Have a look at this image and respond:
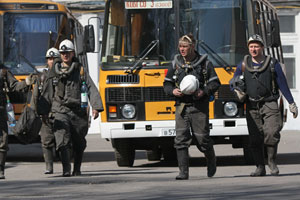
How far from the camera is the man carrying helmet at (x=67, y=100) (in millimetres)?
13323

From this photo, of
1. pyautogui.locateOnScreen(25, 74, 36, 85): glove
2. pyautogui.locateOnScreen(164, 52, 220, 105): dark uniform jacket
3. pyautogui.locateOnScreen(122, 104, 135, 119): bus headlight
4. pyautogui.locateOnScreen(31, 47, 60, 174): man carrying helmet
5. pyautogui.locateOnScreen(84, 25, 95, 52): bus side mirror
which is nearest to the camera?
pyautogui.locateOnScreen(164, 52, 220, 105): dark uniform jacket

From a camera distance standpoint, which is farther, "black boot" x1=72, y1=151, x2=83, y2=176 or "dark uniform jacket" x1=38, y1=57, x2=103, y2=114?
"black boot" x1=72, y1=151, x2=83, y2=176

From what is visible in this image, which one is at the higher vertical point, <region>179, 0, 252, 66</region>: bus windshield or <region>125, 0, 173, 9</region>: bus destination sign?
<region>125, 0, 173, 9</region>: bus destination sign

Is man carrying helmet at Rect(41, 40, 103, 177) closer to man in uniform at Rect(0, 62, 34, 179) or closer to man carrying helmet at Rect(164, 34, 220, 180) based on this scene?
man in uniform at Rect(0, 62, 34, 179)

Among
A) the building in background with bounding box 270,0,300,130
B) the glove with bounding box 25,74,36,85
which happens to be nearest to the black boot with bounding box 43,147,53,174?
the glove with bounding box 25,74,36,85

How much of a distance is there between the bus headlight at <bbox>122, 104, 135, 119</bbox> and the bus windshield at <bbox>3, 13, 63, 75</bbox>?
3.51 m

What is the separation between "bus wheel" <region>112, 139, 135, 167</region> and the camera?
16.3 meters

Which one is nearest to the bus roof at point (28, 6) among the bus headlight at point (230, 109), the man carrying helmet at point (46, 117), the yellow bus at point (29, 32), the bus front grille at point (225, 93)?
the yellow bus at point (29, 32)

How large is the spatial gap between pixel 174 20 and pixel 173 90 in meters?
4.08

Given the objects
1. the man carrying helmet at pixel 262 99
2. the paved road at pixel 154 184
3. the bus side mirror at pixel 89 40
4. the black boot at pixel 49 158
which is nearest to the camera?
the paved road at pixel 154 184

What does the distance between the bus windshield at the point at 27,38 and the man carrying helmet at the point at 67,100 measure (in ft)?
17.9

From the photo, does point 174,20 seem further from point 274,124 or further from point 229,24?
point 274,124

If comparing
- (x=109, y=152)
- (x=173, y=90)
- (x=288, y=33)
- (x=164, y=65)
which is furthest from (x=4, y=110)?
(x=288, y=33)

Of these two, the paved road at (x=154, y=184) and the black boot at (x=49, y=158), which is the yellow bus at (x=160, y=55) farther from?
the black boot at (x=49, y=158)
